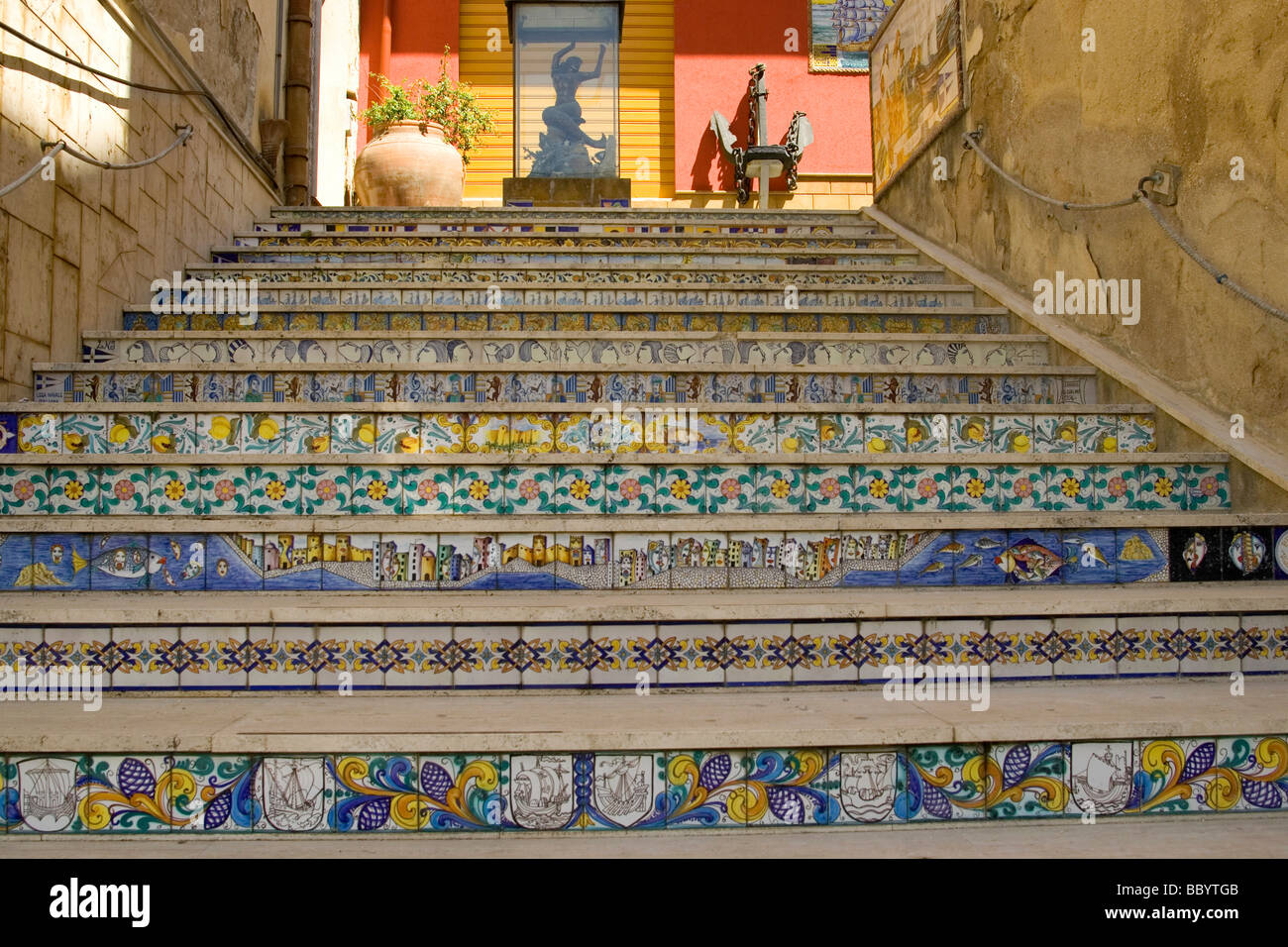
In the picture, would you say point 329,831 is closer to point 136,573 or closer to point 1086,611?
point 136,573

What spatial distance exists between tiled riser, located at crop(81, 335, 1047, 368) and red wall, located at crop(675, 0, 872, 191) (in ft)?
22.1

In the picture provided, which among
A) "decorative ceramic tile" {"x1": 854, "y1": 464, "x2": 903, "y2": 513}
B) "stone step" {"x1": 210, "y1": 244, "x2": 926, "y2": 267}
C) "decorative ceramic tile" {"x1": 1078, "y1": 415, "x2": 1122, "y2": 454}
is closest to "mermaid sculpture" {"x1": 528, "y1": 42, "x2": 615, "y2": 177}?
"stone step" {"x1": 210, "y1": 244, "x2": 926, "y2": 267}

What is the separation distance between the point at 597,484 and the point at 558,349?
3.25ft

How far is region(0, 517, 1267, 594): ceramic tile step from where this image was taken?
2141mm

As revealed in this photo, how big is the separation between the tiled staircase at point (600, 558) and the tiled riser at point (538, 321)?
0.94 feet

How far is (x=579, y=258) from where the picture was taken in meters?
4.46

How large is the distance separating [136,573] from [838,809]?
158 centimetres

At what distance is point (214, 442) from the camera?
8.33ft

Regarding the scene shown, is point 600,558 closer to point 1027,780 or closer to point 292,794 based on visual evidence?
point 292,794

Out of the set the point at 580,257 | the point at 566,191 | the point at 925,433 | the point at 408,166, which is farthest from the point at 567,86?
the point at 925,433

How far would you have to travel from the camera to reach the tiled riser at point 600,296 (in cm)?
381

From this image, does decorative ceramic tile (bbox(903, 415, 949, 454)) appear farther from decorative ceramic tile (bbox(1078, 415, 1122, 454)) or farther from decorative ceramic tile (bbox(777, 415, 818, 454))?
decorative ceramic tile (bbox(1078, 415, 1122, 454))

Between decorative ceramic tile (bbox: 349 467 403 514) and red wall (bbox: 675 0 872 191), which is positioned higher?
red wall (bbox: 675 0 872 191)
